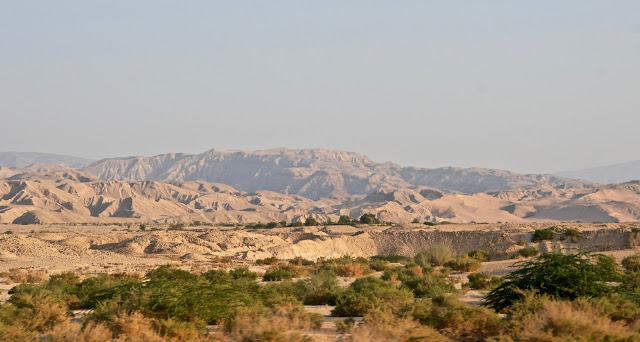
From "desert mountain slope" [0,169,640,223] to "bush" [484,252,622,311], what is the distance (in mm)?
87605

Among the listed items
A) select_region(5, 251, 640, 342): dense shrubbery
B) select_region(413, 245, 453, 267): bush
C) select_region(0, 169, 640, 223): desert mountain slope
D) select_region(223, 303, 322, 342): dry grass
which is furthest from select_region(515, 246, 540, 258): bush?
select_region(0, 169, 640, 223): desert mountain slope

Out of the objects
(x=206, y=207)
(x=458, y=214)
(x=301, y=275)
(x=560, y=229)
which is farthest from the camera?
(x=206, y=207)

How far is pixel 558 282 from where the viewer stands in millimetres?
16766

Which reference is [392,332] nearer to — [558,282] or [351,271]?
[558,282]

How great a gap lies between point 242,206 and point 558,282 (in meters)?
143

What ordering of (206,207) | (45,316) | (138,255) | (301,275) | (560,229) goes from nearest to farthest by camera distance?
(45,316), (301,275), (138,255), (560,229), (206,207)

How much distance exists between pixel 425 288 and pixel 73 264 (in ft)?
67.2

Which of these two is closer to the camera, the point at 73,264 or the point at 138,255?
the point at 73,264

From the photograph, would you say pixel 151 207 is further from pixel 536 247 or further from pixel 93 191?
pixel 536 247

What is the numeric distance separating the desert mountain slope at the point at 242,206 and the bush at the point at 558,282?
8761 cm

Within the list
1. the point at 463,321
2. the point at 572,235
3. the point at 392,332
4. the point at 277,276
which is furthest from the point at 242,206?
the point at 392,332

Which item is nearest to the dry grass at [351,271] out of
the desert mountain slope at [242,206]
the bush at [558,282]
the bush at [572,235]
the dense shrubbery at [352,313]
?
the dense shrubbery at [352,313]

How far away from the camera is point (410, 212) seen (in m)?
130

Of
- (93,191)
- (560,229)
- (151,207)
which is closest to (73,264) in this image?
(560,229)
